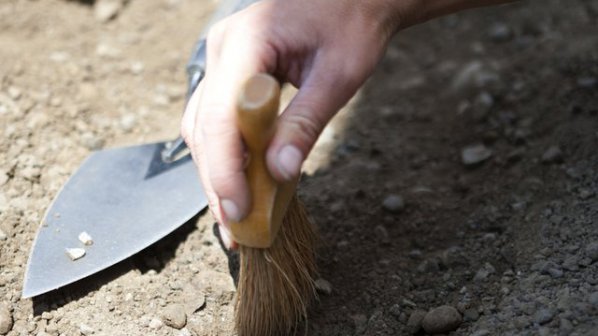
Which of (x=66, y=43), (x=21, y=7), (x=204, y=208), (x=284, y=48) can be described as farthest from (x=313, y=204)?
(x=21, y=7)

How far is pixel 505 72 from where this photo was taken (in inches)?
107

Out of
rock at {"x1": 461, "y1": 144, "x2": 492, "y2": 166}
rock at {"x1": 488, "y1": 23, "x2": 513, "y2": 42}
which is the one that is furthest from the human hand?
rock at {"x1": 488, "y1": 23, "x2": 513, "y2": 42}

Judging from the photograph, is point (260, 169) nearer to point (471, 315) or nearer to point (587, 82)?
point (471, 315)

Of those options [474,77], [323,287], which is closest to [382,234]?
[323,287]

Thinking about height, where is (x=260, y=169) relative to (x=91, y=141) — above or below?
above

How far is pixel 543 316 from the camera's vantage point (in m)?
1.66

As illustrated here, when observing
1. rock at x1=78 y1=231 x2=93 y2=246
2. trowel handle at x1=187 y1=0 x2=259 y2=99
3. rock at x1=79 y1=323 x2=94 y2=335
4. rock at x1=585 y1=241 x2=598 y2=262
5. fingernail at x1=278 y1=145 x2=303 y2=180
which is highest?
fingernail at x1=278 y1=145 x2=303 y2=180

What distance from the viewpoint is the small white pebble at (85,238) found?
1.93 metres

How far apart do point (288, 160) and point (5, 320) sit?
788mm

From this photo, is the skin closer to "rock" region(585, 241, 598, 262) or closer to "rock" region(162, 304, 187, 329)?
"rock" region(162, 304, 187, 329)

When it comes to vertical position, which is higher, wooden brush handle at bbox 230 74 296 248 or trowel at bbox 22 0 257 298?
wooden brush handle at bbox 230 74 296 248

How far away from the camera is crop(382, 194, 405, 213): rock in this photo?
2.18m

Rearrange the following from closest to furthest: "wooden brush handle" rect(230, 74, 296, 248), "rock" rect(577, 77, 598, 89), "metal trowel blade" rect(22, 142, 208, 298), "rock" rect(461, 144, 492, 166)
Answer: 1. "wooden brush handle" rect(230, 74, 296, 248)
2. "metal trowel blade" rect(22, 142, 208, 298)
3. "rock" rect(461, 144, 492, 166)
4. "rock" rect(577, 77, 598, 89)

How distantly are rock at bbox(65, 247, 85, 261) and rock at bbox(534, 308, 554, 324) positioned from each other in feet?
3.42
